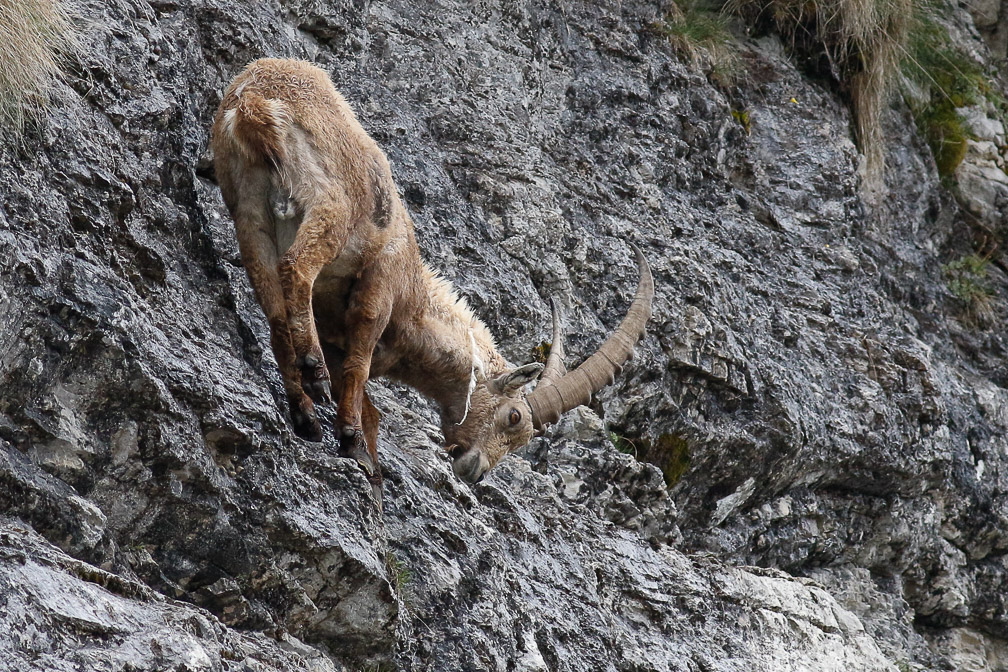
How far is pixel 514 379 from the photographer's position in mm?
7152

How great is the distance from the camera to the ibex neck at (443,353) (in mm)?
7145

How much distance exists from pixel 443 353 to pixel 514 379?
1.62 feet

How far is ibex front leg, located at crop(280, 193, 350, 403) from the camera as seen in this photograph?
5.67m

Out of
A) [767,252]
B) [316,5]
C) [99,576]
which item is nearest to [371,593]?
[99,576]

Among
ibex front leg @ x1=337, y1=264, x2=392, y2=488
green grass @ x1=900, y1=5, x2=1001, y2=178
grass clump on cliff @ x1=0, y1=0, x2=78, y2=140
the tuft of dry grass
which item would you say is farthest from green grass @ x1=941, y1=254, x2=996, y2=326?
grass clump on cliff @ x1=0, y1=0, x2=78, y2=140

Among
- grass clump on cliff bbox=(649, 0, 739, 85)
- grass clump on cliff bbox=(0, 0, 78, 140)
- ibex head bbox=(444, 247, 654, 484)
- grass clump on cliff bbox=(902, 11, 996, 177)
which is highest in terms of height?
grass clump on cliff bbox=(902, 11, 996, 177)

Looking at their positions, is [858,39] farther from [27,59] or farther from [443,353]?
[27,59]

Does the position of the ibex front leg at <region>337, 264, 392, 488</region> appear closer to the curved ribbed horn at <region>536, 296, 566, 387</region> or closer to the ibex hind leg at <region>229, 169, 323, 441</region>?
the ibex hind leg at <region>229, 169, 323, 441</region>

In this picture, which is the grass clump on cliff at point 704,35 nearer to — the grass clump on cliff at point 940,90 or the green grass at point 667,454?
the grass clump on cliff at point 940,90

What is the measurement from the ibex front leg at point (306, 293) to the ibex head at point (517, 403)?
1655 mm

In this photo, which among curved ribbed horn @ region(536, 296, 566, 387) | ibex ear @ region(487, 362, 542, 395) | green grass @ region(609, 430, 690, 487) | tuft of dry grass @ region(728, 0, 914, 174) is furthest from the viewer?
tuft of dry grass @ region(728, 0, 914, 174)

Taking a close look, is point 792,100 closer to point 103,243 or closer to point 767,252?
point 767,252

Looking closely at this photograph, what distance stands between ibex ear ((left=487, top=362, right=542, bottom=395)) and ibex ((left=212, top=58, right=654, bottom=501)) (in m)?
0.01

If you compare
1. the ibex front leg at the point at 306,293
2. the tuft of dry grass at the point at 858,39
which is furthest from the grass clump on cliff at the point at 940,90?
the ibex front leg at the point at 306,293
